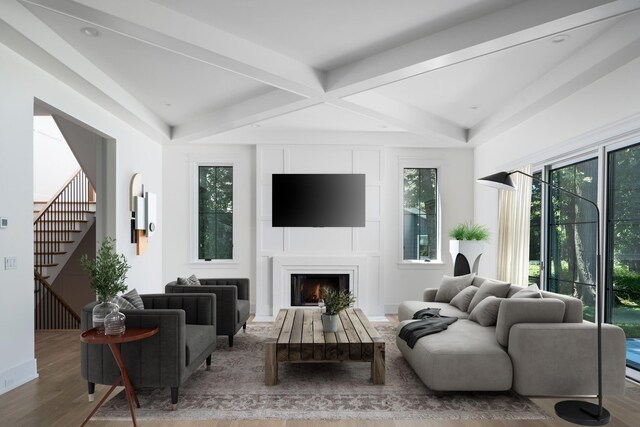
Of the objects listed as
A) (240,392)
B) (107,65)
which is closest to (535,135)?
(240,392)

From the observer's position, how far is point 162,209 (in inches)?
282

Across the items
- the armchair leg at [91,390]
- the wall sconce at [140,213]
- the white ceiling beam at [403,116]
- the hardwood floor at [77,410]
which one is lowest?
the hardwood floor at [77,410]

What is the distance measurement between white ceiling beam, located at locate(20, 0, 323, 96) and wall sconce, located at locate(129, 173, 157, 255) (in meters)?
2.71

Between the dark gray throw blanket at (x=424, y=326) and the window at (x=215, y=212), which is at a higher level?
the window at (x=215, y=212)

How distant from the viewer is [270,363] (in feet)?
12.3

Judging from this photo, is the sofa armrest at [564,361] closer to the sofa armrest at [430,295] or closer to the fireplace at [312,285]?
the sofa armrest at [430,295]

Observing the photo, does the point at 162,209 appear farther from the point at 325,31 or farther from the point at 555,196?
the point at 555,196

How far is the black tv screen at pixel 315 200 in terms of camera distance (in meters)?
6.97

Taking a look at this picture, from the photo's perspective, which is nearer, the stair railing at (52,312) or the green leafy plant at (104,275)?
the green leafy plant at (104,275)

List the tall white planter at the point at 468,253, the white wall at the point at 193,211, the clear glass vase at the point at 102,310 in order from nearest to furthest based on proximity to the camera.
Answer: the clear glass vase at the point at 102,310, the tall white planter at the point at 468,253, the white wall at the point at 193,211

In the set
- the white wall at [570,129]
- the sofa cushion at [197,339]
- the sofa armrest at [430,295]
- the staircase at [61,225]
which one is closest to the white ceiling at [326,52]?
the white wall at [570,129]

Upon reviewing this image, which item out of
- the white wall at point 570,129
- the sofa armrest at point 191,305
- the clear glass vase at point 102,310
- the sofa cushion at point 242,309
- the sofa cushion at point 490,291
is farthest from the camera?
the sofa cushion at point 242,309

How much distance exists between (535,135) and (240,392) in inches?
165

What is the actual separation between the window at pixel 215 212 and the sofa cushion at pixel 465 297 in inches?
146
